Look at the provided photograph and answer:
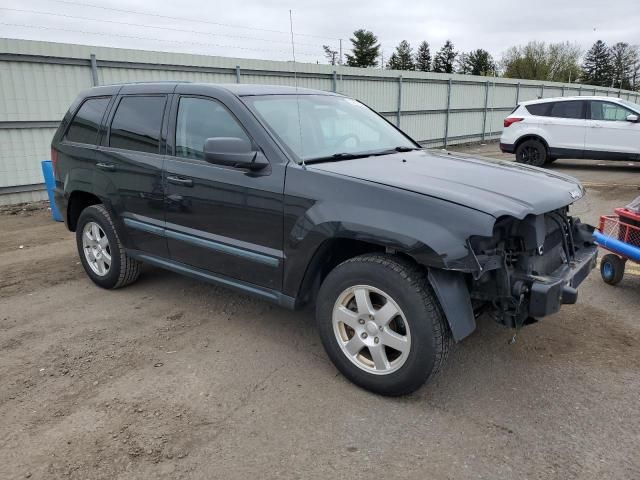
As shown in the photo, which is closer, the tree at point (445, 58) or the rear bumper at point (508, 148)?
the rear bumper at point (508, 148)

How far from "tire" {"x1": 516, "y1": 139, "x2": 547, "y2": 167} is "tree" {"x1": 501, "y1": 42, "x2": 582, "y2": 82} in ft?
178

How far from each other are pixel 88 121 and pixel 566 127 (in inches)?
464

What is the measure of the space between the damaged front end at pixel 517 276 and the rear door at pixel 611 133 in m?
11.2

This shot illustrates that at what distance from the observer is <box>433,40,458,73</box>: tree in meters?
80.7

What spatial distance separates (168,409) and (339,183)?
5.34ft

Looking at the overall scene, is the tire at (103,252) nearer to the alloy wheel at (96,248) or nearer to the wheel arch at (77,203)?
the alloy wheel at (96,248)

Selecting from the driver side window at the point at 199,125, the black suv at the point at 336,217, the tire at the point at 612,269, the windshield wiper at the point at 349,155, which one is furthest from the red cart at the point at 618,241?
the driver side window at the point at 199,125

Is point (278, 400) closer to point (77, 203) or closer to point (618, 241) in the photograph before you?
point (77, 203)

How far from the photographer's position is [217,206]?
362 cm

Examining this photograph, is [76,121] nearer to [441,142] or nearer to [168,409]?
[168,409]

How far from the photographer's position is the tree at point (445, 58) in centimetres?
8069

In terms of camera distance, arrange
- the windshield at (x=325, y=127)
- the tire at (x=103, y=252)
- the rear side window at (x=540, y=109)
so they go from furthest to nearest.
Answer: the rear side window at (x=540, y=109) < the tire at (x=103, y=252) < the windshield at (x=325, y=127)

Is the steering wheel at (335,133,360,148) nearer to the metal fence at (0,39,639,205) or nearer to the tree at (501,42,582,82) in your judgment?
the metal fence at (0,39,639,205)

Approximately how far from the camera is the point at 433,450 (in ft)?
8.46
